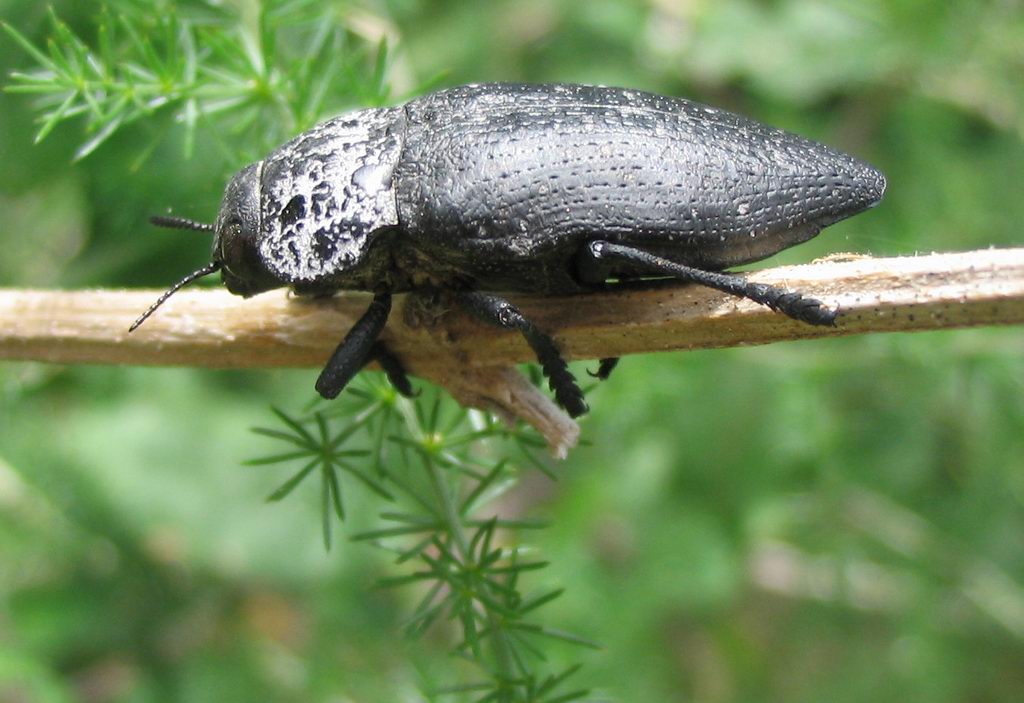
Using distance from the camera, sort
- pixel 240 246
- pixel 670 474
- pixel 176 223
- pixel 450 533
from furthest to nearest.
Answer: pixel 670 474 < pixel 176 223 < pixel 240 246 < pixel 450 533

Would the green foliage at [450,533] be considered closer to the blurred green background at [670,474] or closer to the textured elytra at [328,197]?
the textured elytra at [328,197]

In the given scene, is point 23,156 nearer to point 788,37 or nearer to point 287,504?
point 287,504

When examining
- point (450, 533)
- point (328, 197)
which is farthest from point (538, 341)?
point (328, 197)

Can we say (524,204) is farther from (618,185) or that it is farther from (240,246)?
(240,246)

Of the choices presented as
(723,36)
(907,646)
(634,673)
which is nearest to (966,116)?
(723,36)

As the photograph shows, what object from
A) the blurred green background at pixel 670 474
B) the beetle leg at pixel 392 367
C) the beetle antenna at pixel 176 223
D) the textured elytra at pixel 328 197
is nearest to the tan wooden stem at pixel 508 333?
the beetle leg at pixel 392 367

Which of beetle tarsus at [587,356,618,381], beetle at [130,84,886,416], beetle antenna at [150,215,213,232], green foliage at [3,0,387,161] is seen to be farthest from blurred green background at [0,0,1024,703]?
beetle tarsus at [587,356,618,381]

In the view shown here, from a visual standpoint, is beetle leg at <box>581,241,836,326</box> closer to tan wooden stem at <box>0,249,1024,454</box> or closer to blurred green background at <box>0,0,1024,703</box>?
tan wooden stem at <box>0,249,1024,454</box>
